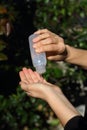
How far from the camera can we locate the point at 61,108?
2814 millimetres

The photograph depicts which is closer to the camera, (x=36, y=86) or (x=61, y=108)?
(x=61, y=108)

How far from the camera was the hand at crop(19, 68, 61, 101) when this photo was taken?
116 inches

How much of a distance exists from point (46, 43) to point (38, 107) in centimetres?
175

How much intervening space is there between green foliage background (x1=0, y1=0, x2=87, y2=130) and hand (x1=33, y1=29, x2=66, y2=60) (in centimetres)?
122

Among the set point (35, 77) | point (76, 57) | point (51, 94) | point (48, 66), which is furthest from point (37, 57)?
point (48, 66)

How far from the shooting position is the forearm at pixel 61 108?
2.79m

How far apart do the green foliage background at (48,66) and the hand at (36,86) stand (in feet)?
4.78

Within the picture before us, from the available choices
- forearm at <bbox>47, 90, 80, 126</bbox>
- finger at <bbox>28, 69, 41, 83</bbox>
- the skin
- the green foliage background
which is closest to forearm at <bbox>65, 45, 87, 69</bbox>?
the skin

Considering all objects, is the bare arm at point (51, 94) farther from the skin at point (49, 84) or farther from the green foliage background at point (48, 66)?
the green foliage background at point (48, 66)

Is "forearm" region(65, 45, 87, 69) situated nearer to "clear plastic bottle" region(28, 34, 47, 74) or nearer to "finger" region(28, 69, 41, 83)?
"clear plastic bottle" region(28, 34, 47, 74)

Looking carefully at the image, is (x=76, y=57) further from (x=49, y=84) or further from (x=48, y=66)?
(x=48, y=66)

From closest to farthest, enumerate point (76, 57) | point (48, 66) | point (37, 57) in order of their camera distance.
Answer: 1. point (37, 57)
2. point (76, 57)
3. point (48, 66)

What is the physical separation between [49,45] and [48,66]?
1.52 metres

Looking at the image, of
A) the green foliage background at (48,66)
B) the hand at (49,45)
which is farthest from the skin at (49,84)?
the green foliage background at (48,66)
